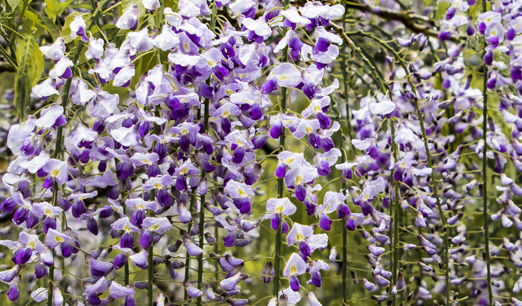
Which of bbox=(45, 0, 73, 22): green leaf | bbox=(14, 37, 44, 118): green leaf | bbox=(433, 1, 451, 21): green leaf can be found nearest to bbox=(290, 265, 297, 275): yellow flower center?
bbox=(14, 37, 44, 118): green leaf

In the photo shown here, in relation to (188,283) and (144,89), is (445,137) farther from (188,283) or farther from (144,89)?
(144,89)

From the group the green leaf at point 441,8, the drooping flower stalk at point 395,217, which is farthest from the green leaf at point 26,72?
the green leaf at point 441,8

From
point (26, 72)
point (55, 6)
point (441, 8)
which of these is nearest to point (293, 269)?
point (26, 72)

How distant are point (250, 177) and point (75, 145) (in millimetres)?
298

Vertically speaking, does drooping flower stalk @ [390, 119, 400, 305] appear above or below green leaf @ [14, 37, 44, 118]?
below

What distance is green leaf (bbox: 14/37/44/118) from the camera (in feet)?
3.54

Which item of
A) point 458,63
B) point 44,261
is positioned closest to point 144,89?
point 44,261

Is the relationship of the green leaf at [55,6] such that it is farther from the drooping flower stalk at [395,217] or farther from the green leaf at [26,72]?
the drooping flower stalk at [395,217]

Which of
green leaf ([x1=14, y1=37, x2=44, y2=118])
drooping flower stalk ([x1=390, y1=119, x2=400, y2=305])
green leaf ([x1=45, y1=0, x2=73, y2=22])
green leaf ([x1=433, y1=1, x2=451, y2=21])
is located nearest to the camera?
green leaf ([x1=14, y1=37, x2=44, y2=118])

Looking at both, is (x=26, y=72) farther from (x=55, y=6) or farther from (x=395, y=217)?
(x=395, y=217)

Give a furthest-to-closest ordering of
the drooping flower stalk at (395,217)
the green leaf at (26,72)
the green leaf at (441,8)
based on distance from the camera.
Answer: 1. the green leaf at (441,8)
2. the drooping flower stalk at (395,217)
3. the green leaf at (26,72)

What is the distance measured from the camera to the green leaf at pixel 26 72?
3.54 feet

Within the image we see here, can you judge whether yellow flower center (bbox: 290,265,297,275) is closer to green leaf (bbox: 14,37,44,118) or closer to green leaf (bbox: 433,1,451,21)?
green leaf (bbox: 14,37,44,118)

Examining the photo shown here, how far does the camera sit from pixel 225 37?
3.79 feet
